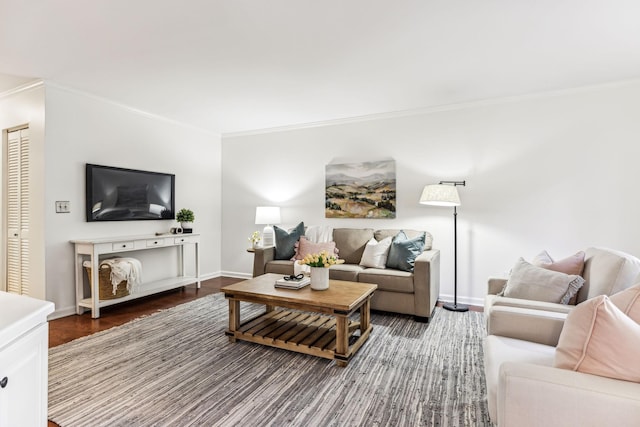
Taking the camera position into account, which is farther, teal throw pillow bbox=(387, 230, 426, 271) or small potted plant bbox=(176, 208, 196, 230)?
small potted plant bbox=(176, 208, 196, 230)

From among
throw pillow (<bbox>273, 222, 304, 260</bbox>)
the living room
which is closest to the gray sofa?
throw pillow (<bbox>273, 222, 304, 260</bbox>)

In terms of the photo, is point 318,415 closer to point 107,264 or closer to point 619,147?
point 107,264

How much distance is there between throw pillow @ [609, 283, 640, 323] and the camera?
1232 millimetres

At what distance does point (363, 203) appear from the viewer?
4410 mm

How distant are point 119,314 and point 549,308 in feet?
12.8

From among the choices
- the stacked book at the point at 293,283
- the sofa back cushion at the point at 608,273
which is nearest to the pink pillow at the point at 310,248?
the stacked book at the point at 293,283

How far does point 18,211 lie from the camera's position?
138 inches

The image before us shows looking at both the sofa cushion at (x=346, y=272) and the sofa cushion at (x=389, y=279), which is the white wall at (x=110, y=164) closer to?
the sofa cushion at (x=346, y=272)

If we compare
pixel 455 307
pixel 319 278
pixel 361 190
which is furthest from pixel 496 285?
pixel 361 190

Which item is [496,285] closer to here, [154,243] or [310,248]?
[310,248]

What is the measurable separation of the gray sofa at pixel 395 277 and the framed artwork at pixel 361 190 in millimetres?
430

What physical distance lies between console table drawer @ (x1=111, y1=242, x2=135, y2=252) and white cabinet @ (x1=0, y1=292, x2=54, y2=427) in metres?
2.66

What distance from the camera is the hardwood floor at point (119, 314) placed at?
2.93m

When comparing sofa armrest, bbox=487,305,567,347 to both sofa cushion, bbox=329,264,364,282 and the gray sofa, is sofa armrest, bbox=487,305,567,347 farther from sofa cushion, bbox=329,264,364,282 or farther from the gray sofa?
sofa cushion, bbox=329,264,364,282
